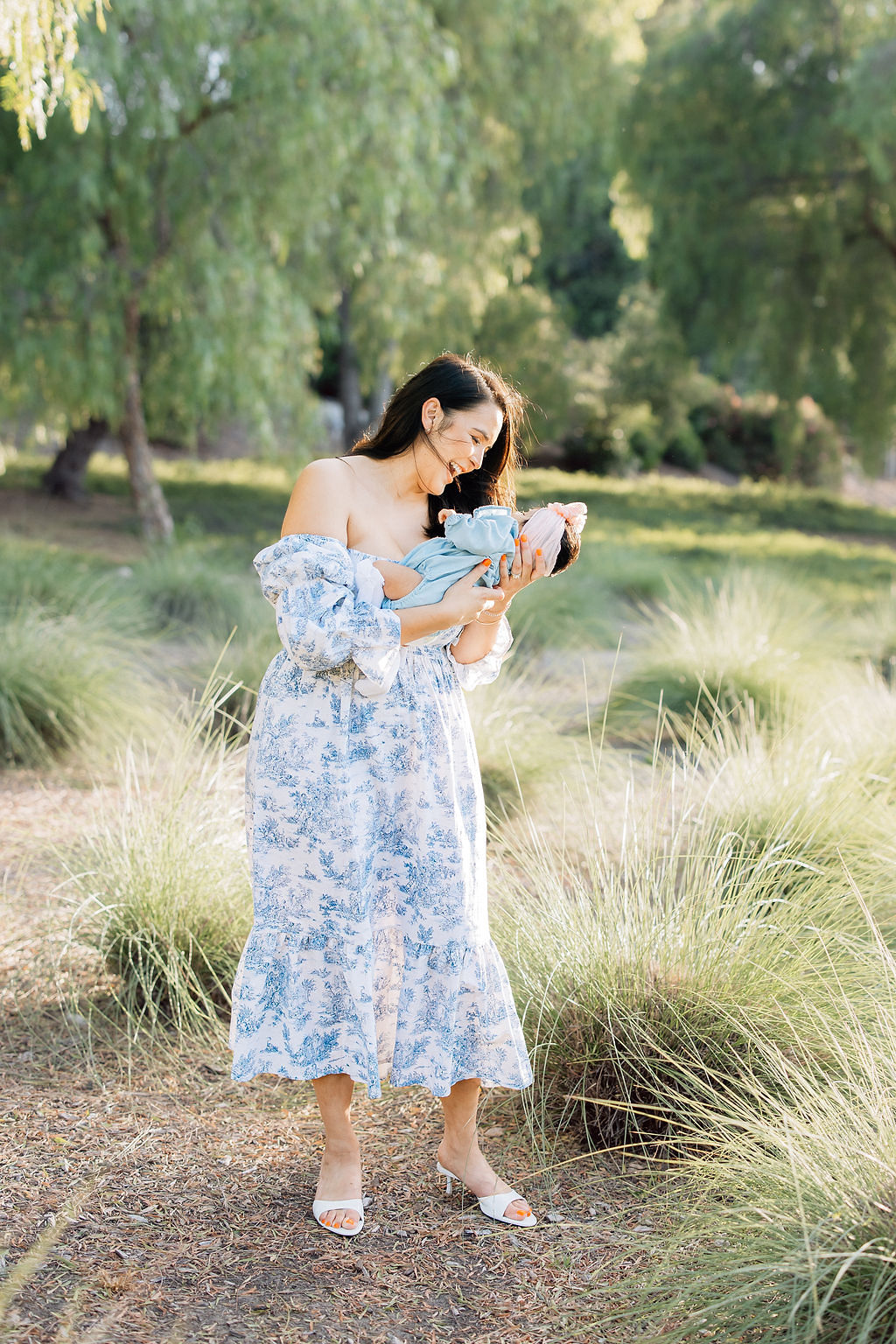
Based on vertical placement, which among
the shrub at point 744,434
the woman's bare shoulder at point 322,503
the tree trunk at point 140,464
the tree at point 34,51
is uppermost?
the tree at point 34,51

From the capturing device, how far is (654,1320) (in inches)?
79.2

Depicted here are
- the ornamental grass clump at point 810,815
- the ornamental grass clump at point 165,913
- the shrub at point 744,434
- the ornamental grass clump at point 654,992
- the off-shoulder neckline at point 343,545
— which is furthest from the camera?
the shrub at point 744,434

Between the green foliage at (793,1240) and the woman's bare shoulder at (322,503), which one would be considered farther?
the woman's bare shoulder at (322,503)

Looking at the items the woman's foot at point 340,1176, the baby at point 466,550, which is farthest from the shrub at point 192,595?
the woman's foot at point 340,1176

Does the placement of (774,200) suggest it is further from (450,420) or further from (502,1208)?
(502,1208)

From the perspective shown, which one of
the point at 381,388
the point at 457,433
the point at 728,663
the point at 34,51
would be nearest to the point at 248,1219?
the point at 457,433

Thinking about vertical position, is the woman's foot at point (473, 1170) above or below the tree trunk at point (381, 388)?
below

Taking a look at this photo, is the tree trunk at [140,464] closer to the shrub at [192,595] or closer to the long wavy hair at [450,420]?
the shrub at [192,595]

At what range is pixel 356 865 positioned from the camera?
2211mm

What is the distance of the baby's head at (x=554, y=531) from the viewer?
229cm

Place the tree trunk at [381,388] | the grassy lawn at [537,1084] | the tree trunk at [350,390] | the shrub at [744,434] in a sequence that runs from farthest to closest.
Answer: the shrub at [744,434] < the tree trunk at [350,390] < the tree trunk at [381,388] < the grassy lawn at [537,1084]

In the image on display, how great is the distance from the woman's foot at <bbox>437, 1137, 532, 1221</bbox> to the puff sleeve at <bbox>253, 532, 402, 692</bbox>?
0.98 meters

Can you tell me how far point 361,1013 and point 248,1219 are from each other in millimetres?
513

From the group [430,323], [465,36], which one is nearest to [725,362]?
[430,323]
